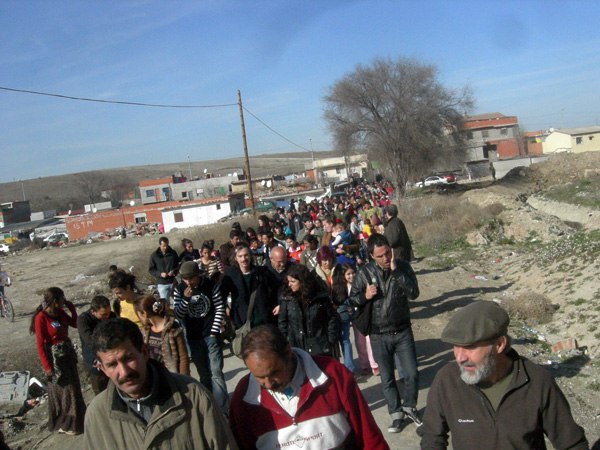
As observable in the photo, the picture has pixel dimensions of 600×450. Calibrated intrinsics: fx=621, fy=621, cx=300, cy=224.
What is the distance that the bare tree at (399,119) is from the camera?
50062 mm

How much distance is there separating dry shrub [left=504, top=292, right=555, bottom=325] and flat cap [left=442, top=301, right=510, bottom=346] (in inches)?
325

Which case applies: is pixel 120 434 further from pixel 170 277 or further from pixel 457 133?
pixel 457 133

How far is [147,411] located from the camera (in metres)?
2.83

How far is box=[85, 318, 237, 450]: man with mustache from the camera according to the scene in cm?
274

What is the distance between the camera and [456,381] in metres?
3.04

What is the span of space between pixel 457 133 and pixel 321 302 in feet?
157

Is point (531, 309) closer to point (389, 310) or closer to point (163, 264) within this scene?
point (389, 310)

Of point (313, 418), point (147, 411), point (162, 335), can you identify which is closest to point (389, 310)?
point (162, 335)

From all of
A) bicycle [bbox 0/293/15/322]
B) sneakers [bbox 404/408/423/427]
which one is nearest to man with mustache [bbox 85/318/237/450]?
sneakers [bbox 404/408/423/427]

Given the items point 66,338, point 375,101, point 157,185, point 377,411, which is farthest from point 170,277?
point 157,185

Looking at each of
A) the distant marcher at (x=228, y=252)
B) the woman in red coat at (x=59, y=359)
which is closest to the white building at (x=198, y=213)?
the distant marcher at (x=228, y=252)

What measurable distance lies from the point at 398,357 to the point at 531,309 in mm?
5808

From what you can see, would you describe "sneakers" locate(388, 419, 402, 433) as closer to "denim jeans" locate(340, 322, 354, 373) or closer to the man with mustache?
"denim jeans" locate(340, 322, 354, 373)

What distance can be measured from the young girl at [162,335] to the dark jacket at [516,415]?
2913 mm
